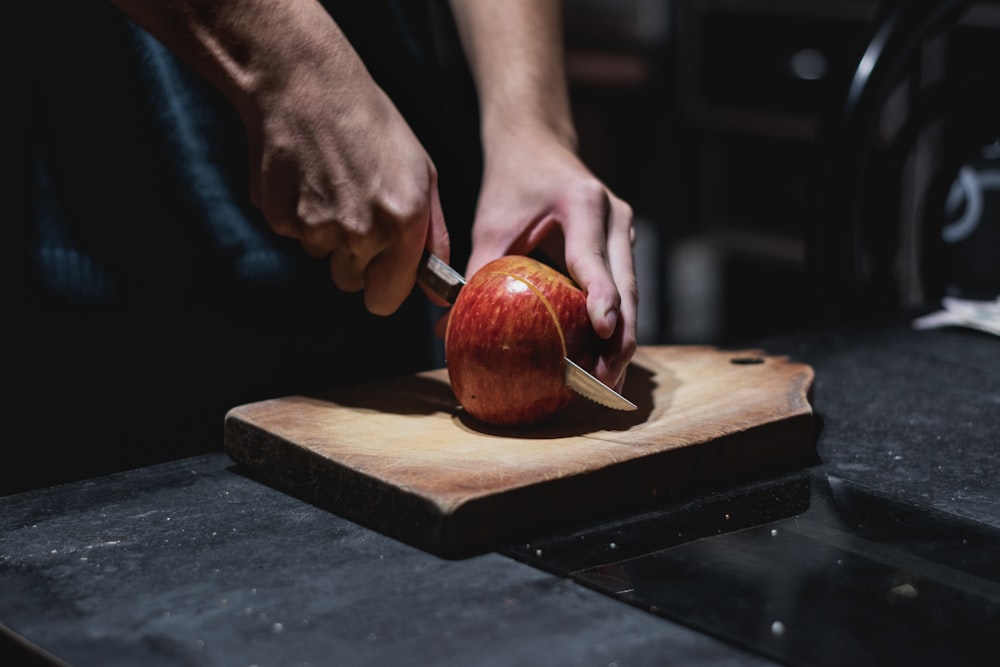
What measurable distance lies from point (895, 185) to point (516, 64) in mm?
592

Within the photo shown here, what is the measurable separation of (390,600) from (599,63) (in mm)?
3999

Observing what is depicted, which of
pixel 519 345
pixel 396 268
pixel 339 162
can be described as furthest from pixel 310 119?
pixel 519 345

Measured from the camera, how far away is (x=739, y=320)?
12.9ft

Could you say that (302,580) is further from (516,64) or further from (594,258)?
(516,64)

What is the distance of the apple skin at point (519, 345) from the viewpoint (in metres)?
1.08

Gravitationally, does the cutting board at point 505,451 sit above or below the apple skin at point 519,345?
below

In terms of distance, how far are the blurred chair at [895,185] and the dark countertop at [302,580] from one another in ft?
1.33

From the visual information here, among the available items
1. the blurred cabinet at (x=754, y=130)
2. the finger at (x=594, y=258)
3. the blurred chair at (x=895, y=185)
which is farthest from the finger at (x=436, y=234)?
the blurred cabinet at (x=754, y=130)

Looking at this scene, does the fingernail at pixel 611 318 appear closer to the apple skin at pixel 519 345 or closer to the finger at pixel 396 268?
the apple skin at pixel 519 345

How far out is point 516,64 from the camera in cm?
141

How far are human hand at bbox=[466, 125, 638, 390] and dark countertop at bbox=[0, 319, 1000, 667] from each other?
0.23 m

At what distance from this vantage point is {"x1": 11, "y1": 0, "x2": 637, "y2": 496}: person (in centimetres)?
110

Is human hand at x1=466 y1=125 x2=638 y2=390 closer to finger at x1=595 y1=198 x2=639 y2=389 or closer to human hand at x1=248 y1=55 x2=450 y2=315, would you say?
finger at x1=595 y1=198 x2=639 y2=389

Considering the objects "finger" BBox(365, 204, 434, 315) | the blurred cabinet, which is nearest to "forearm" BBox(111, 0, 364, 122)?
"finger" BBox(365, 204, 434, 315)
